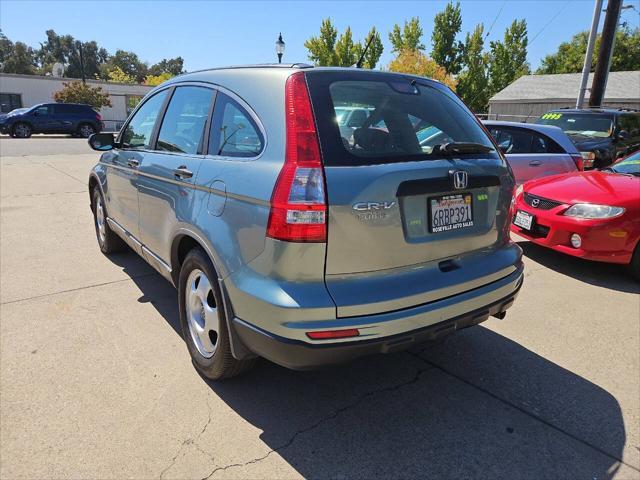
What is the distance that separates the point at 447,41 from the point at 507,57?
7263mm

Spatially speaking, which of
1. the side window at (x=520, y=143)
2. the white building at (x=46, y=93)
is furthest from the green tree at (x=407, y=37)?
the side window at (x=520, y=143)

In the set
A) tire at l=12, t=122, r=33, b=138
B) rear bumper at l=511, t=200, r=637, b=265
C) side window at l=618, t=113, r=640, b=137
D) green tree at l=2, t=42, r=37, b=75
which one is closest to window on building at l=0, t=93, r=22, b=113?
tire at l=12, t=122, r=33, b=138

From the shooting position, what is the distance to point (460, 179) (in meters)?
2.45

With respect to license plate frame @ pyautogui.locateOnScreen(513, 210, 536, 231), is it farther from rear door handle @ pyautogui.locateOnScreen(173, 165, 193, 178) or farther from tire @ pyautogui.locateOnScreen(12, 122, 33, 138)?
tire @ pyautogui.locateOnScreen(12, 122, 33, 138)

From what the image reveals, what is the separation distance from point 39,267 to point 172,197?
2706 mm

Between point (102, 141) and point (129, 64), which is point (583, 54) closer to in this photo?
point (102, 141)

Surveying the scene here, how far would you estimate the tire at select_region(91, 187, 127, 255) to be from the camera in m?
4.98

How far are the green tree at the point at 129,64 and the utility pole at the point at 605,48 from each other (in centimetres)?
11655

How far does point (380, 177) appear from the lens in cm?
215

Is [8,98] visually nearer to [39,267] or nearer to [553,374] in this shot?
[39,267]

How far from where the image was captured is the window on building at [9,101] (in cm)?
3913

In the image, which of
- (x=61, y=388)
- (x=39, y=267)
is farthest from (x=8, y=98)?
(x=61, y=388)

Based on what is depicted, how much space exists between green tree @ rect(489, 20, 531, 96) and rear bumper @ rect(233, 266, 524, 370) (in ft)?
194

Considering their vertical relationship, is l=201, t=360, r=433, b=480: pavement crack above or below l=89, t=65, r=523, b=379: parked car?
below
